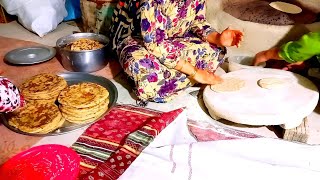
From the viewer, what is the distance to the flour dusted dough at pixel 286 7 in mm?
2488

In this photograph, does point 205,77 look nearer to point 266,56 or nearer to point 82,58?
point 266,56

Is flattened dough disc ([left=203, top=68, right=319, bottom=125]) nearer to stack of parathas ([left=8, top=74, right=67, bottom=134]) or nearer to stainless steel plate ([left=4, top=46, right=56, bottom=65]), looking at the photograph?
stack of parathas ([left=8, top=74, right=67, bottom=134])

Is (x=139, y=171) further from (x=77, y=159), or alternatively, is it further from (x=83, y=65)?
(x=83, y=65)

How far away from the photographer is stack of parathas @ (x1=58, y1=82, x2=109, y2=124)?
1.90 m

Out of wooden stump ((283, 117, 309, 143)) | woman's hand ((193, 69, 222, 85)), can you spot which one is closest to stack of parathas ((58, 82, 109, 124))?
woman's hand ((193, 69, 222, 85))

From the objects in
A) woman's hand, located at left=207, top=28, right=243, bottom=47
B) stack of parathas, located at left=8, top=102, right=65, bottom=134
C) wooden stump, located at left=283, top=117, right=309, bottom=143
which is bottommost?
stack of parathas, located at left=8, top=102, right=65, bottom=134

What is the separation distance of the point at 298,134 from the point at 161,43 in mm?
902

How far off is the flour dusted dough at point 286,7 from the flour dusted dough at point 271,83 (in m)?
0.72

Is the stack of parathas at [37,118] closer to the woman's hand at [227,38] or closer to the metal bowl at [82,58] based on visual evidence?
the metal bowl at [82,58]

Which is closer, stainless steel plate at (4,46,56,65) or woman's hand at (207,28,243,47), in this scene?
woman's hand at (207,28,243,47)

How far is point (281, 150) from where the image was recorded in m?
1.64

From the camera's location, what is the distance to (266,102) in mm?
1877

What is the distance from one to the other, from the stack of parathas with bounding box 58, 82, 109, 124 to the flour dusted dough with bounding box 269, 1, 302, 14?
1.45 m

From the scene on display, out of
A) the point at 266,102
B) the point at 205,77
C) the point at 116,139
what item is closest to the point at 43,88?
the point at 116,139
